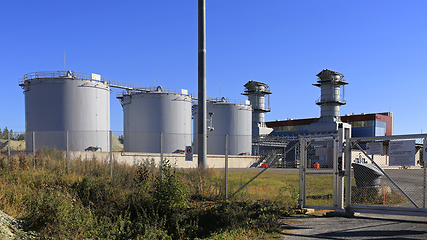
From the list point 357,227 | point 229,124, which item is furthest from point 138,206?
point 229,124

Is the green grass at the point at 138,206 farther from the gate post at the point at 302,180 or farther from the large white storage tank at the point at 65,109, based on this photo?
the large white storage tank at the point at 65,109

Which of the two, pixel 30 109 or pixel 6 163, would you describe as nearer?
pixel 6 163

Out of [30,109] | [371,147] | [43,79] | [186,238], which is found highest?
[43,79]

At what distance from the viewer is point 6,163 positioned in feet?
47.1

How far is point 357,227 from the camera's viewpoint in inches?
311

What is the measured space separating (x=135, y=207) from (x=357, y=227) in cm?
587

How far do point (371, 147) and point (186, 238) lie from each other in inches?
216

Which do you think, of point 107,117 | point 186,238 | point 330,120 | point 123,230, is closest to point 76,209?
point 123,230

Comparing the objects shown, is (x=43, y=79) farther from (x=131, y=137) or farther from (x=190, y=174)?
(x=190, y=174)

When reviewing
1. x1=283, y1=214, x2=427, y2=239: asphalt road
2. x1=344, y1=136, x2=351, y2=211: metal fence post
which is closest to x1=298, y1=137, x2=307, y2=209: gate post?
x1=283, y1=214, x2=427, y2=239: asphalt road

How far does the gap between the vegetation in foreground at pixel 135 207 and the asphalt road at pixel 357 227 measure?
1.80 ft

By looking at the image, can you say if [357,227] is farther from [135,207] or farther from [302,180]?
[135,207]

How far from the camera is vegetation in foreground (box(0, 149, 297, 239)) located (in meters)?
7.88

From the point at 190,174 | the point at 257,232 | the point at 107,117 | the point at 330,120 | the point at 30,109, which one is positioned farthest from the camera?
the point at 330,120
